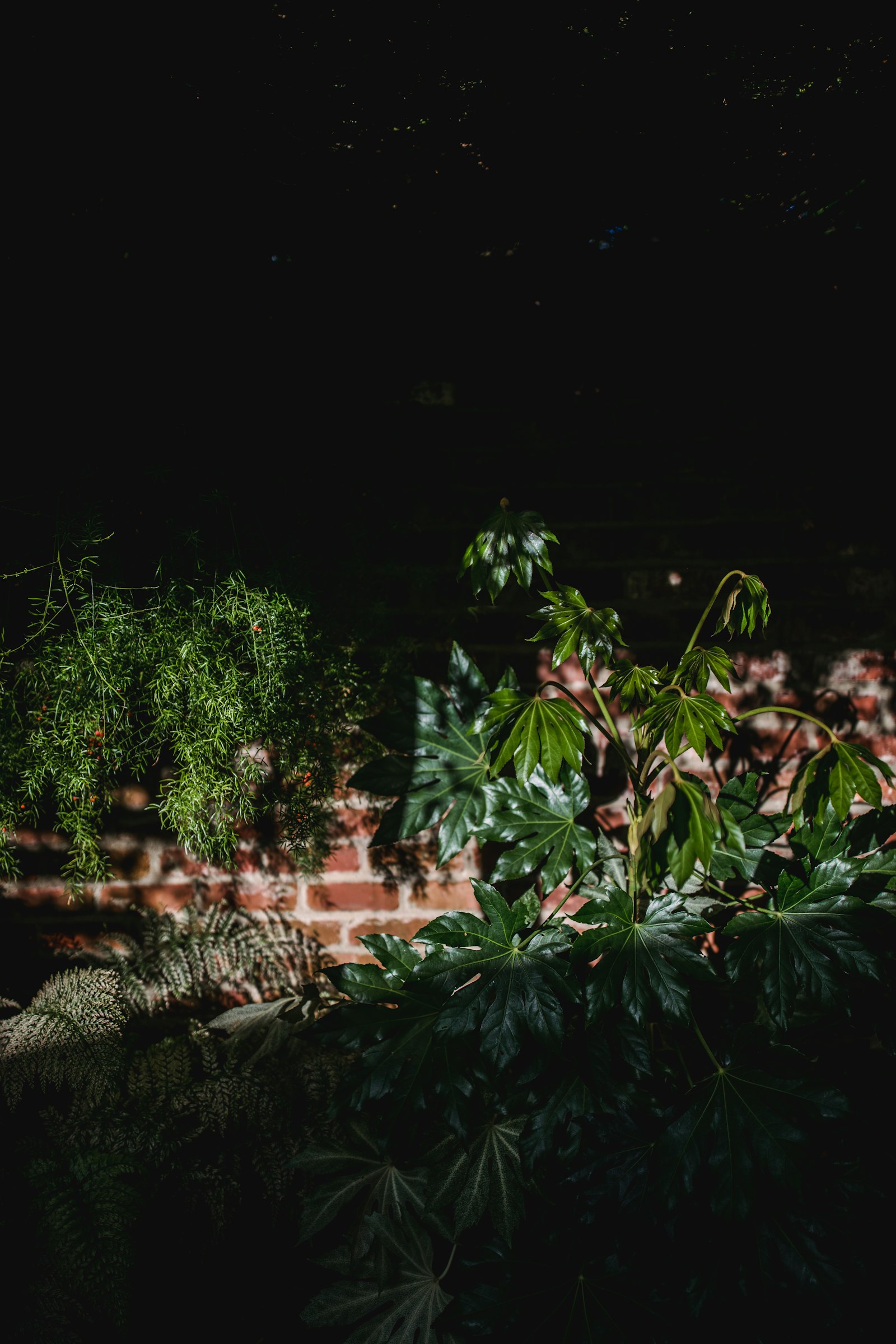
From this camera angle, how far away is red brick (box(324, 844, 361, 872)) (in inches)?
65.9

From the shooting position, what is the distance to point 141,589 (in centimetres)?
119

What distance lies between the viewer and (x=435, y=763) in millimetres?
1217

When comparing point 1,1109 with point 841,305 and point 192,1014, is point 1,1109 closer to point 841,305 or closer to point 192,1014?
point 192,1014

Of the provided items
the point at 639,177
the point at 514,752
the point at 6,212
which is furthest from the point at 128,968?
the point at 639,177

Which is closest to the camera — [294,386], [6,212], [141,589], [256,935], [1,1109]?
[6,212]

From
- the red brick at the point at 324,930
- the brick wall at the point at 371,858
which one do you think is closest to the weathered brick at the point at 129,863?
the brick wall at the point at 371,858

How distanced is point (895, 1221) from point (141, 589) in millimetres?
1920

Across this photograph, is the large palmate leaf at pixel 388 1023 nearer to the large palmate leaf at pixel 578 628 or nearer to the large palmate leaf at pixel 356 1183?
the large palmate leaf at pixel 356 1183

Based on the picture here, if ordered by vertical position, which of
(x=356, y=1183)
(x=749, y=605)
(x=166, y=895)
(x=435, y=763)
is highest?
(x=749, y=605)

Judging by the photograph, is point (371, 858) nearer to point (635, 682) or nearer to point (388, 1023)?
point (388, 1023)

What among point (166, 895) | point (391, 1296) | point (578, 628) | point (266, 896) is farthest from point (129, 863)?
point (578, 628)

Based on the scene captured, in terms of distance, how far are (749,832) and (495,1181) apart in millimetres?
817

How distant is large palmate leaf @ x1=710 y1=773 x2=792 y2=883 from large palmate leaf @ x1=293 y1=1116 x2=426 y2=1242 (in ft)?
2.76

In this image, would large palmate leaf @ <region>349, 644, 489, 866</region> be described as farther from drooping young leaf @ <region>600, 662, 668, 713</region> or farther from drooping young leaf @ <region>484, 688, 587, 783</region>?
drooping young leaf @ <region>600, 662, 668, 713</region>
